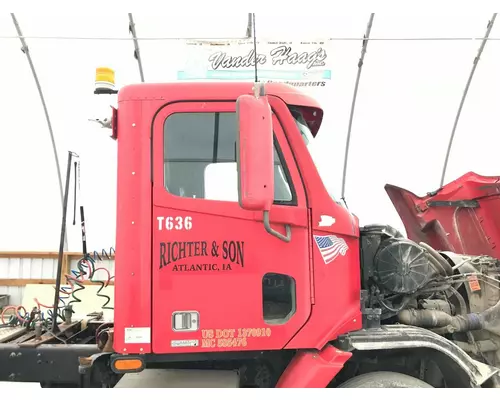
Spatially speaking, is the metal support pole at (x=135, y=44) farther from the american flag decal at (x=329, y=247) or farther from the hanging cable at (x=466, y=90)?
the hanging cable at (x=466, y=90)

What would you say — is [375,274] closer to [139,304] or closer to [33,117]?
[139,304]

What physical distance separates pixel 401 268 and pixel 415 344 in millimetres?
565

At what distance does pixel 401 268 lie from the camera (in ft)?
9.28

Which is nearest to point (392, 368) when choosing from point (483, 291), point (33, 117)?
point (483, 291)

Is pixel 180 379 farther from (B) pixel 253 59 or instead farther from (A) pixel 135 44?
(A) pixel 135 44

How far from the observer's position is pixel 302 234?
239 cm

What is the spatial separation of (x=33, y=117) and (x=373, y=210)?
7.51 meters

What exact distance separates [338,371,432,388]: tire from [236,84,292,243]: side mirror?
53.3 inches

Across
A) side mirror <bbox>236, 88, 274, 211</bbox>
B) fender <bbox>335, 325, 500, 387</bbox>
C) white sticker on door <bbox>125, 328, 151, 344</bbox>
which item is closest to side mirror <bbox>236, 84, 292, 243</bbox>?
side mirror <bbox>236, 88, 274, 211</bbox>

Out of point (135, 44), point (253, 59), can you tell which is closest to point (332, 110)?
point (253, 59)

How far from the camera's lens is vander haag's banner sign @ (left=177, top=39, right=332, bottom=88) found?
24.2 feet

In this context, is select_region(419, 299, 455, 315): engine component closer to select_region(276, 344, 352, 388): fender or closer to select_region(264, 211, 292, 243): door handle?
select_region(276, 344, 352, 388): fender

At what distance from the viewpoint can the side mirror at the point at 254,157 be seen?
6.43 ft

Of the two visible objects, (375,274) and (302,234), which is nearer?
(302,234)
